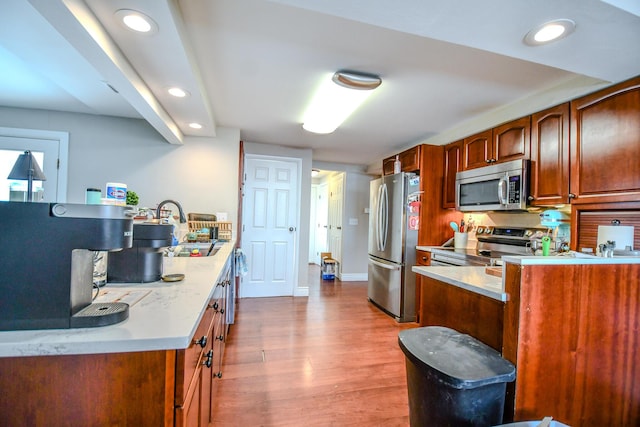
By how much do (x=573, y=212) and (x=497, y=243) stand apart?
0.83 metres

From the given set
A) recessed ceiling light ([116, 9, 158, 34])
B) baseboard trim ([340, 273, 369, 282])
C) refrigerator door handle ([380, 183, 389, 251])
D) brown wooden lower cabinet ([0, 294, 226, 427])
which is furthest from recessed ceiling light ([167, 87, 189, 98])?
baseboard trim ([340, 273, 369, 282])

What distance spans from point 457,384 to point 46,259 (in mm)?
1272

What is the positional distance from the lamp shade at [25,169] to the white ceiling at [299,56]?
0.70 meters

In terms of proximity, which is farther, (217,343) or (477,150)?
(477,150)

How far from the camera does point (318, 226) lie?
Result: 23.2 feet

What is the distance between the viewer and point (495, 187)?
8.02ft

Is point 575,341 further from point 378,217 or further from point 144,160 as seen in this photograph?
point 144,160

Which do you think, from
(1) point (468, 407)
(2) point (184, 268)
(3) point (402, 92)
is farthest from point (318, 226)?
(1) point (468, 407)

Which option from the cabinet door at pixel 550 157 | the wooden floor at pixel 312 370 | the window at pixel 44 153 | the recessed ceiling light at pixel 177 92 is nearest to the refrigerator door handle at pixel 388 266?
the wooden floor at pixel 312 370

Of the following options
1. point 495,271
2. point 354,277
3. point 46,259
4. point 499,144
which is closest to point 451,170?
point 499,144

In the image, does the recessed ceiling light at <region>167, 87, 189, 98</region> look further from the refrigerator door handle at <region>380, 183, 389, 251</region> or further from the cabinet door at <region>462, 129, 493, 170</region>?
the cabinet door at <region>462, 129, 493, 170</region>

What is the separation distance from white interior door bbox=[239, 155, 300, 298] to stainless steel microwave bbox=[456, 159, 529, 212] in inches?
87.0

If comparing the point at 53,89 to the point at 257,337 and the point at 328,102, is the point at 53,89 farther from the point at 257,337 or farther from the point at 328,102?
the point at 257,337

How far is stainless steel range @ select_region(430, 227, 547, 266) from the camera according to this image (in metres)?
2.41
